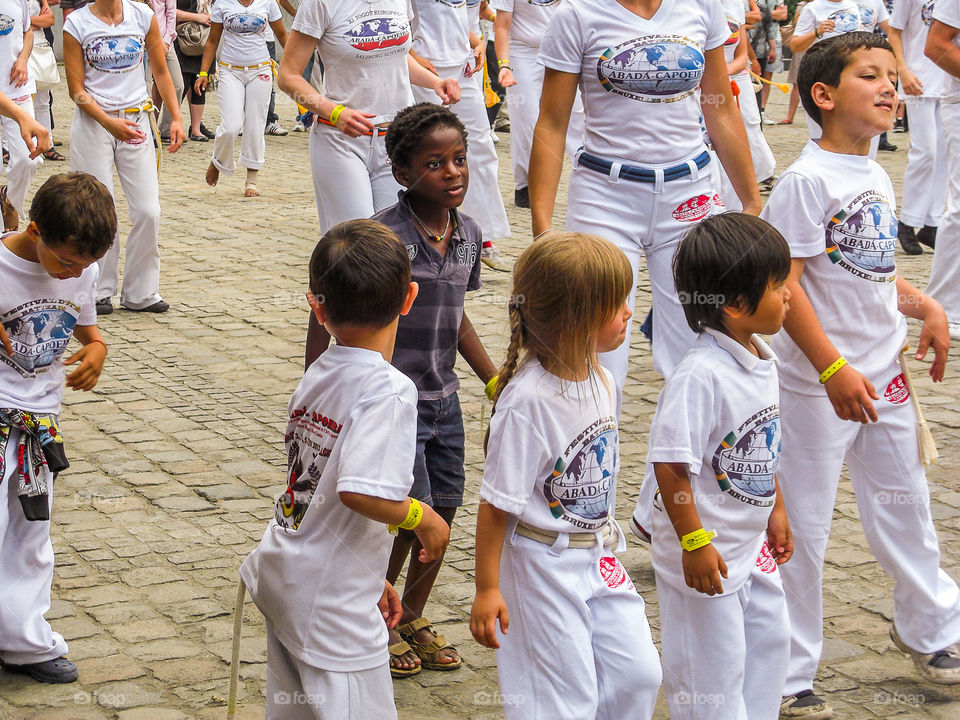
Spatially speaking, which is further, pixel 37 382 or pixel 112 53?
pixel 112 53

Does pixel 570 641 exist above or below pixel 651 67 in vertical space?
below

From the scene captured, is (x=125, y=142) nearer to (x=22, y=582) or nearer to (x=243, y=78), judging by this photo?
(x=243, y=78)

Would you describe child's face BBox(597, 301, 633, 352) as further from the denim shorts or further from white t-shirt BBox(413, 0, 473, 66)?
white t-shirt BBox(413, 0, 473, 66)

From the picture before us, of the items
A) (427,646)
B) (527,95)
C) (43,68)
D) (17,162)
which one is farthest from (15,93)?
(427,646)

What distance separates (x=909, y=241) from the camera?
32.4 feet

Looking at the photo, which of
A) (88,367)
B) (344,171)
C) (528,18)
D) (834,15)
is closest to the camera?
(88,367)

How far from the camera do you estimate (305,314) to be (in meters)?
8.16

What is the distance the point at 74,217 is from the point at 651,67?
1986 millimetres

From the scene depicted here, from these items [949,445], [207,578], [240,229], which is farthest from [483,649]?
[240,229]

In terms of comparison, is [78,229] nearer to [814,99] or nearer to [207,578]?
[207,578]

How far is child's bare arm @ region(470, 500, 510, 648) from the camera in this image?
2992mm

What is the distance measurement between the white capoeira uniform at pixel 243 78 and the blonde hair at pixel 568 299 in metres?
8.82

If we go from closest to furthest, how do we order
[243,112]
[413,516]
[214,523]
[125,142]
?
[413,516], [214,523], [125,142], [243,112]

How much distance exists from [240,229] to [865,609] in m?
7.12
